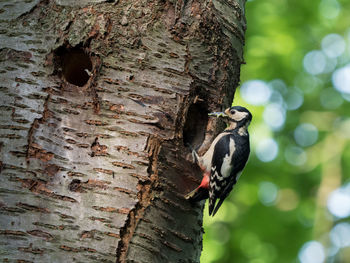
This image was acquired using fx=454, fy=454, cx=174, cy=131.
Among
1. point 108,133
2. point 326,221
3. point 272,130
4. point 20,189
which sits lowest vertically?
point 20,189

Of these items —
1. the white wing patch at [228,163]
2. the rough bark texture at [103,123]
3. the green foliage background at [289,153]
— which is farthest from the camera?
the green foliage background at [289,153]

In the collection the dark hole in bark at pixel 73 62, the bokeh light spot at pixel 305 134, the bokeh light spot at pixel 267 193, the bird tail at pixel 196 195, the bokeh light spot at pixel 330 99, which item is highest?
the bokeh light spot at pixel 330 99

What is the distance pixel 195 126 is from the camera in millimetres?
3727

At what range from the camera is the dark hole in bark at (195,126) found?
3.61 meters

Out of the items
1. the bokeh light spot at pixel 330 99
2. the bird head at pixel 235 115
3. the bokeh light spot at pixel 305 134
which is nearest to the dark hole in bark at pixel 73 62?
the bird head at pixel 235 115

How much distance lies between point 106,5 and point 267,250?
615 cm

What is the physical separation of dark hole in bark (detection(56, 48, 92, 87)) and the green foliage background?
447 cm

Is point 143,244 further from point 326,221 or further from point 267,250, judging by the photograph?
point 326,221

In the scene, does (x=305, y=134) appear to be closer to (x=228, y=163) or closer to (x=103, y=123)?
(x=228, y=163)

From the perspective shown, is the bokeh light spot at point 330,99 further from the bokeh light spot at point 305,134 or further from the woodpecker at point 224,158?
the woodpecker at point 224,158

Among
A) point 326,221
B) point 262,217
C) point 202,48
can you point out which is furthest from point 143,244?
point 326,221

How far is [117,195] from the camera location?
2.75 m

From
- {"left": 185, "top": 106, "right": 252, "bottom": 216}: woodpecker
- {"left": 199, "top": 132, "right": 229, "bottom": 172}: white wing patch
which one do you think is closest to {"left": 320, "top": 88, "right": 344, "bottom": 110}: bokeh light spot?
{"left": 185, "top": 106, "right": 252, "bottom": 216}: woodpecker

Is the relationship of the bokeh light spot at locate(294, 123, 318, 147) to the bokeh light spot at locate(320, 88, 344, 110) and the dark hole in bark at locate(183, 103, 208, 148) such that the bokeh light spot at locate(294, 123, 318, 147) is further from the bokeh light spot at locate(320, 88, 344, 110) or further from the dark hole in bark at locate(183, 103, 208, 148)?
the dark hole in bark at locate(183, 103, 208, 148)
